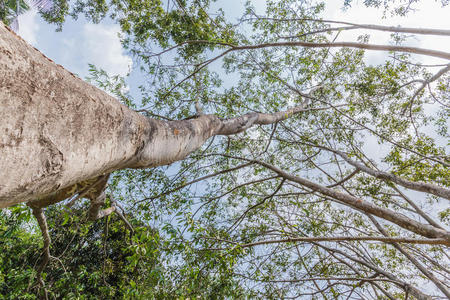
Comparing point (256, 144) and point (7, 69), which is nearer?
point (7, 69)

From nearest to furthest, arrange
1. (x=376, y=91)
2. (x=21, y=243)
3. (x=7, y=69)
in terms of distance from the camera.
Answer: (x=7, y=69), (x=21, y=243), (x=376, y=91)

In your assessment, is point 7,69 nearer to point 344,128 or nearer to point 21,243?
point 344,128

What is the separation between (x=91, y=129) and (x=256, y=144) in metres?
5.76

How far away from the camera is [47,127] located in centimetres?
66

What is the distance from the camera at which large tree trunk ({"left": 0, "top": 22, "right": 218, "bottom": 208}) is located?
0.56 meters

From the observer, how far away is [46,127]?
656 mm

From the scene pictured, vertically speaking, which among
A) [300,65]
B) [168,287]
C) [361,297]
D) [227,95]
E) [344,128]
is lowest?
[361,297]

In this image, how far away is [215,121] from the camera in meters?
2.56

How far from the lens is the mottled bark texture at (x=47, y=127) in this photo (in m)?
0.56

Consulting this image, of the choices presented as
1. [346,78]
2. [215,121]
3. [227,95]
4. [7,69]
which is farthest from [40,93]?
[346,78]

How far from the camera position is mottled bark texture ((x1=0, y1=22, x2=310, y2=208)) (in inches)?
22.2

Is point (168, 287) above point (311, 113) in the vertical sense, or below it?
below

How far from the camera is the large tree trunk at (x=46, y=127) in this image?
0.56m

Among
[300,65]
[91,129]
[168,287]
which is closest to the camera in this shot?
[91,129]
